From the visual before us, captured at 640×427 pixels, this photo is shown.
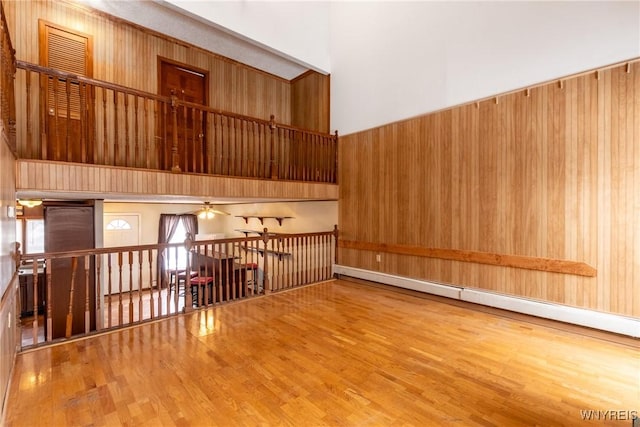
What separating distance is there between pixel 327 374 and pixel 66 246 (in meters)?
5.06

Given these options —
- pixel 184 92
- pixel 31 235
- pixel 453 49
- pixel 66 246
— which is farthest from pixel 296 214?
pixel 31 235

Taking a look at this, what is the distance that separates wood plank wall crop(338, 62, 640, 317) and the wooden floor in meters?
0.74

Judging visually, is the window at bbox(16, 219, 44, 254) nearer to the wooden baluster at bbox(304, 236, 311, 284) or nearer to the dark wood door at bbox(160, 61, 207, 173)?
the dark wood door at bbox(160, 61, 207, 173)

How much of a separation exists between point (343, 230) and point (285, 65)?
3.74 m

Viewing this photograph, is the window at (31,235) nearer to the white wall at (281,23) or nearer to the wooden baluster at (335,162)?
the white wall at (281,23)

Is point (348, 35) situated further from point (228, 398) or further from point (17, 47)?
point (228, 398)

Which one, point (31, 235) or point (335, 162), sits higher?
point (335, 162)

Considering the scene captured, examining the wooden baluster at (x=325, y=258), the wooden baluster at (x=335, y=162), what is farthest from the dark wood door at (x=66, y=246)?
the wooden baluster at (x=335, y=162)

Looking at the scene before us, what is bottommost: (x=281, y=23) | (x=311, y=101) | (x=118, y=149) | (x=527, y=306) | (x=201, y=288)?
(x=201, y=288)

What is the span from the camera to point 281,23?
5.38 m

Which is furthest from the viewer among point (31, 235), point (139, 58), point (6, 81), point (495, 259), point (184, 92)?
point (31, 235)

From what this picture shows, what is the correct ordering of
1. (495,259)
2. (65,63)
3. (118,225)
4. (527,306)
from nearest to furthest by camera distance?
(527,306)
(495,259)
(65,63)
(118,225)

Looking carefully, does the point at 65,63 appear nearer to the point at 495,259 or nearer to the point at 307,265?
the point at 307,265

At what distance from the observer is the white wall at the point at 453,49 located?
10.8 ft
